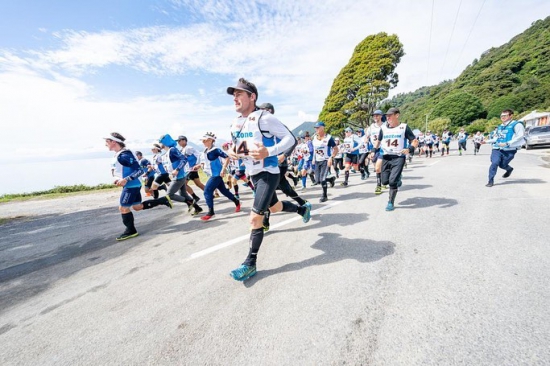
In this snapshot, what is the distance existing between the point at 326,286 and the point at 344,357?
866 mm

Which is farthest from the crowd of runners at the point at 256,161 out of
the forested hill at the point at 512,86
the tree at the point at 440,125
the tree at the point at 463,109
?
the tree at the point at 463,109

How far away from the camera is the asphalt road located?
1.74 m

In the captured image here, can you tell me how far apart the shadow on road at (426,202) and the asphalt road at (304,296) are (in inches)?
18.0

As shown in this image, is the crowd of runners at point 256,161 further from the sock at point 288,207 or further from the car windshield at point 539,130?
the car windshield at point 539,130

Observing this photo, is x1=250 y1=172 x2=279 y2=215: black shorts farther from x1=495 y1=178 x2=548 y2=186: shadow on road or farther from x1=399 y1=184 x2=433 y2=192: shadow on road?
x1=495 y1=178 x2=548 y2=186: shadow on road

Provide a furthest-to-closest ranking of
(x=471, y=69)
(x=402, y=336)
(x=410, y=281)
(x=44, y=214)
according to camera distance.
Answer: (x=471, y=69) < (x=44, y=214) < (x=410, y=281) < (x=402, y=336)

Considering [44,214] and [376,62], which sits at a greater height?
[376,62]

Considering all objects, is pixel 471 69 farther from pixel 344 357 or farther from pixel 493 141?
pixel 344 357

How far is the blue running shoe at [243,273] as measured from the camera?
2717 mm

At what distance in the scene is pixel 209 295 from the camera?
2541 millimetres

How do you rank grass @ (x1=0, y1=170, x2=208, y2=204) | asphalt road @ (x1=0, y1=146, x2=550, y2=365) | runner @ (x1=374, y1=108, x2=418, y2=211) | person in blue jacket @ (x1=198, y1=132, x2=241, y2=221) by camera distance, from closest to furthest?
asphalt road @ (x1=0, y1=146, x2=550, y2=365) < runner @ (x1=374, y1=108, x2=418, y2=211) < person in blue jacket @ (x1=198, y1=132, x2=241, y2=221) < grass @ (x1=0, y1=170, x2=208, y2=204)

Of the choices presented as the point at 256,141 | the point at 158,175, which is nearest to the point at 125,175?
the point at 158,175

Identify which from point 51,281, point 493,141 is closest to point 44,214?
point 51,281

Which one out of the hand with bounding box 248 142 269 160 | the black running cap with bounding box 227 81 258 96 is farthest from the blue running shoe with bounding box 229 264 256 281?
the black running cap with bounding box 227 81 258 96
